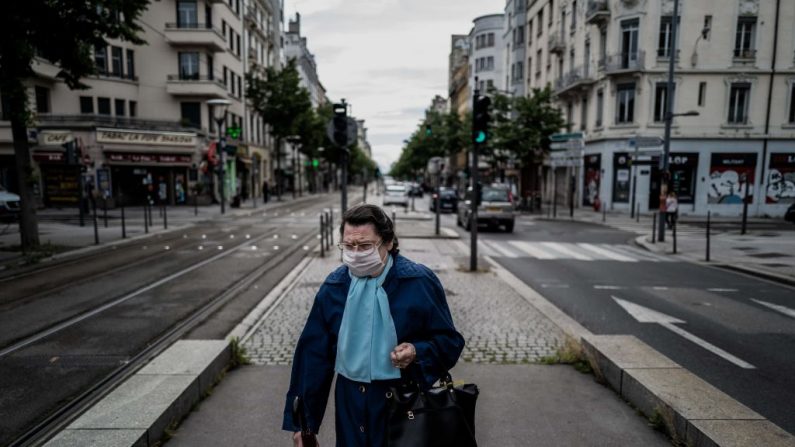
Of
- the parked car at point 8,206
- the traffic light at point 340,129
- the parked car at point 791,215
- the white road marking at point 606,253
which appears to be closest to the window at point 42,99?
the parked car at point 8,206

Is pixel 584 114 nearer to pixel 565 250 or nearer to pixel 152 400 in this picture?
pixel 565 250

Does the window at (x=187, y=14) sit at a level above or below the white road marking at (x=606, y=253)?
above

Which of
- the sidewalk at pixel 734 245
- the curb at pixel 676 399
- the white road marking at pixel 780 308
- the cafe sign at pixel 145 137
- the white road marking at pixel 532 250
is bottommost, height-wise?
the white road marking at pixel 532 250

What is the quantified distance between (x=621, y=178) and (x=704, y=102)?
6.36 m

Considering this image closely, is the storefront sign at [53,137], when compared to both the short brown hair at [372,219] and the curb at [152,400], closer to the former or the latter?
the curb at [152,400]

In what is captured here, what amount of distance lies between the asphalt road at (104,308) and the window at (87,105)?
20538mm

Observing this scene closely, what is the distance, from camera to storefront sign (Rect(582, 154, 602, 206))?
1254 inches

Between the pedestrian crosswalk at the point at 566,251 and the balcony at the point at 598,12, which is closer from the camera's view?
the pedestrian crosswalk at the point at 566,251

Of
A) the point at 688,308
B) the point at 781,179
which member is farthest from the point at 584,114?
the point at 688,308

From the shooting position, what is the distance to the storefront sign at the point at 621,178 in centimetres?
3009

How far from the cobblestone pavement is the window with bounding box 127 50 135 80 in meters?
29.2

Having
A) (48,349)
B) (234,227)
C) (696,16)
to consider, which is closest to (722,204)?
(696,16)

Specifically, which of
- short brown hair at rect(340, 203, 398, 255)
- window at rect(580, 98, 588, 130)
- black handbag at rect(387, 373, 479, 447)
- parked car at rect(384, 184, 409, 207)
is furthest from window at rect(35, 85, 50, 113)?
black handbag at rect(387, 373, 479, 447)

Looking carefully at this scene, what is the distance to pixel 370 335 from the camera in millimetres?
2385
